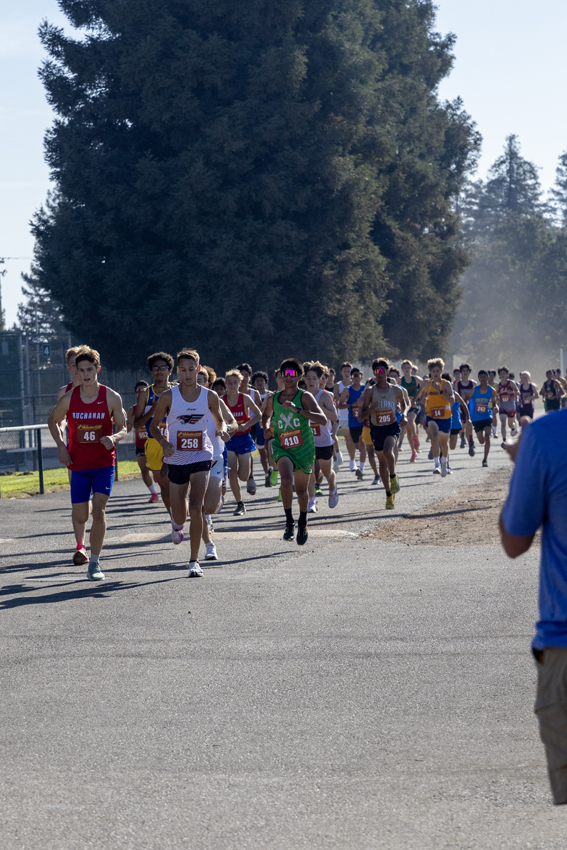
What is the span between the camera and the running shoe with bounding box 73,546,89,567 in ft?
36.3

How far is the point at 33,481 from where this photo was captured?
22.0 metres

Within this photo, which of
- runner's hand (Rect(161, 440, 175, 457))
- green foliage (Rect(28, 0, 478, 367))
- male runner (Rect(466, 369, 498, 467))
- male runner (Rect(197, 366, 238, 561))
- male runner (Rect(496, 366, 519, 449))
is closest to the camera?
runner's hand (Rect(161, 440, 175, 457))

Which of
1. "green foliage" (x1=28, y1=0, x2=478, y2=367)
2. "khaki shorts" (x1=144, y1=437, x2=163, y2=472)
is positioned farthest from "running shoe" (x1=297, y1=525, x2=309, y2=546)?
"green foliage" (x1=28, y1=0, x2=478, y2=367)

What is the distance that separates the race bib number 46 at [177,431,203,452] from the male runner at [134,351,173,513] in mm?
1109

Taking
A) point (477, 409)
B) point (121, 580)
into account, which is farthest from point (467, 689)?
point (477, 409)

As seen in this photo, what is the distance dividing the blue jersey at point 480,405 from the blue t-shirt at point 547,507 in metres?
21.9

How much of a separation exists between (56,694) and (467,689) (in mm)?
2189

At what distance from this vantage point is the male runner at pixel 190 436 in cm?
1037

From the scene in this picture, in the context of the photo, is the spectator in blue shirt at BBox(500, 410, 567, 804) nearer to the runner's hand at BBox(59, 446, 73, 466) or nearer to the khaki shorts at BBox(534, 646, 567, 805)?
the khaki shorts at BBox(534, 646, 567, 805)

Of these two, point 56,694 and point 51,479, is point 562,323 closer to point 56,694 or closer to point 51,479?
point 51,479

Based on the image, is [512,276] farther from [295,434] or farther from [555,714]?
[555,714]

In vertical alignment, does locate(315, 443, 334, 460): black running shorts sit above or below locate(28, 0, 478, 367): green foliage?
below

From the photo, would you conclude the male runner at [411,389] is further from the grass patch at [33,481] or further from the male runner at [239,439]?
the male runner at [239,439]

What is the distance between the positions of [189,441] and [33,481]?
12.2 metres
